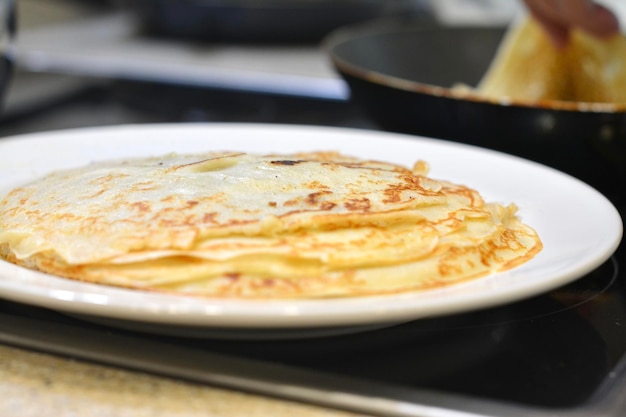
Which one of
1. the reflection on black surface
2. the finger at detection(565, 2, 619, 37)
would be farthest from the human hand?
the reflection on black surface

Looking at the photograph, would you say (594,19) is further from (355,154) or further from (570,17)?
(355,154)

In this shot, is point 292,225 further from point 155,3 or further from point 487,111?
point 155,3

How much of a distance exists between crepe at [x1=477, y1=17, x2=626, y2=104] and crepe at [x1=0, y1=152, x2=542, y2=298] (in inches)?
23.8

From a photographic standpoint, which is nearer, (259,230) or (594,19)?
(259,230)

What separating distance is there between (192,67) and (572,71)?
1.30m

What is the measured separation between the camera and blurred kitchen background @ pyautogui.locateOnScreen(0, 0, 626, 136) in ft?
6.91

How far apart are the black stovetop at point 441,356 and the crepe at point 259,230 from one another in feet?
0.20

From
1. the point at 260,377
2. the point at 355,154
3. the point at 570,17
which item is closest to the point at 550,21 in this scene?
the point at 570,17

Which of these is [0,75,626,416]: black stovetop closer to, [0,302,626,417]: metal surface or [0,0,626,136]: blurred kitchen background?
[0,302,626,417]: metal surface

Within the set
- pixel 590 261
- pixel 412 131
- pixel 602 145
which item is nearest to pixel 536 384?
pixel 590 261

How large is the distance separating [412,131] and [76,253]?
2.47ft

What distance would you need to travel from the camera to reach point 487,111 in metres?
1.19

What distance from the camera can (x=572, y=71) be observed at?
1.46m

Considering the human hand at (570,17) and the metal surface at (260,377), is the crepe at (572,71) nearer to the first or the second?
the human hand at (570,17)
